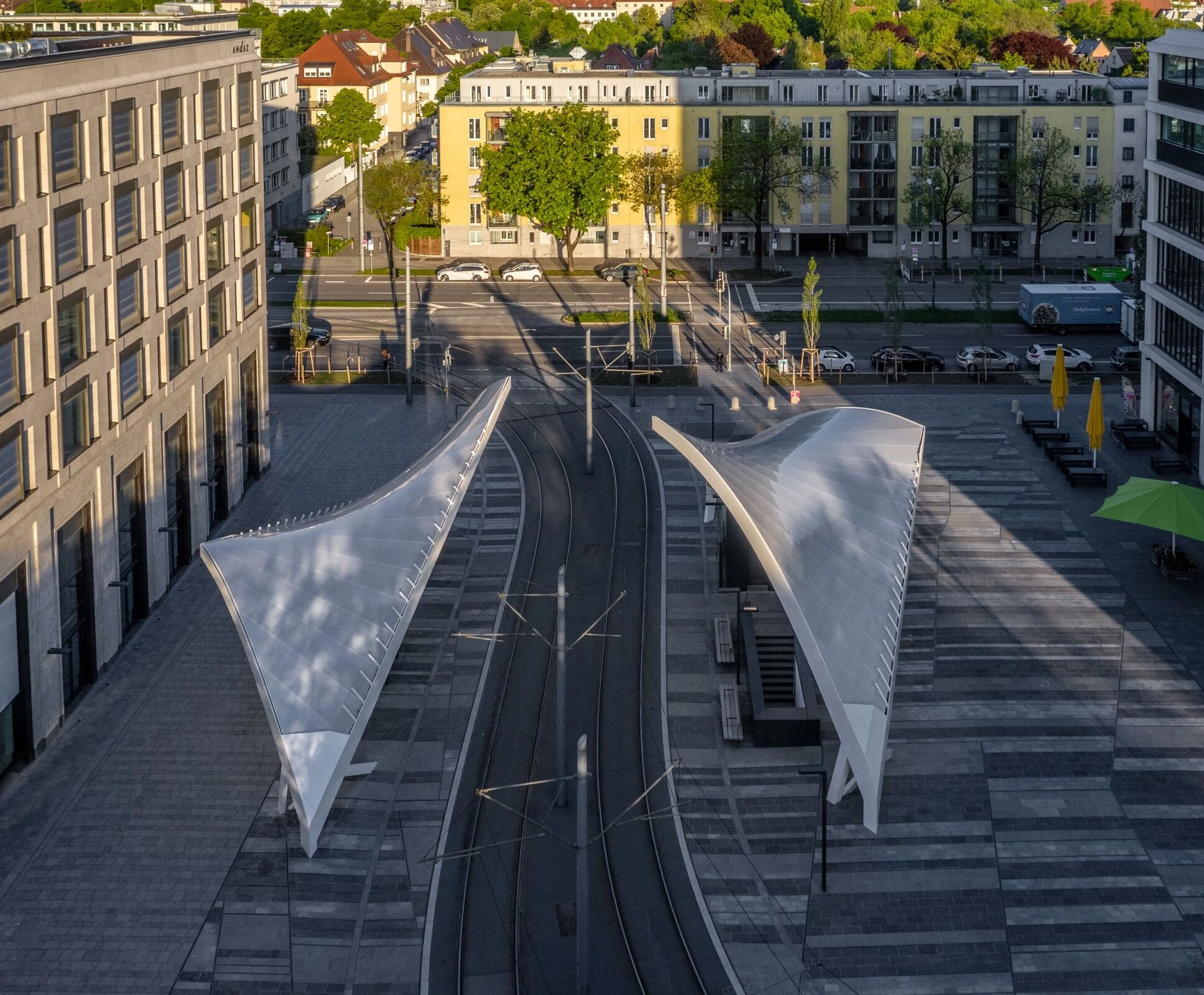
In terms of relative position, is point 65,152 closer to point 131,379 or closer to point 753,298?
point 131,379

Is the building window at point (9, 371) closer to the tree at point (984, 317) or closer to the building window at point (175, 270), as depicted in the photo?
the building window at point (175, 270)

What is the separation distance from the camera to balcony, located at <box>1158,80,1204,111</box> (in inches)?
2370

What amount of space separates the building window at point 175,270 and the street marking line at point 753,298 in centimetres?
4465

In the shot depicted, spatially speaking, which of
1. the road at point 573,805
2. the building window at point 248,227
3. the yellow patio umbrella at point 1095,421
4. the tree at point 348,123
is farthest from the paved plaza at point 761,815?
the tree at point 348,123

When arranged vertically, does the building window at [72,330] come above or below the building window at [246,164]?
below

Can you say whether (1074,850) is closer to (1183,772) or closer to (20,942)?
(1183,772)

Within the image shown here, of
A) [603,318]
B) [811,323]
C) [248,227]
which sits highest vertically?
[248,227]

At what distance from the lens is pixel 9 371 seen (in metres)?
38.4

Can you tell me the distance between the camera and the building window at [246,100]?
196 feet

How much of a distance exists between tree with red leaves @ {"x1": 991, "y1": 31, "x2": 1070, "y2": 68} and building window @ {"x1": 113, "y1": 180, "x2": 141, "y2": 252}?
129 meters

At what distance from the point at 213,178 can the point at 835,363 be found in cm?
3236

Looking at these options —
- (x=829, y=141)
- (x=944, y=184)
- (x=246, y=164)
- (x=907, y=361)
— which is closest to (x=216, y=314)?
(x=246, y=164)

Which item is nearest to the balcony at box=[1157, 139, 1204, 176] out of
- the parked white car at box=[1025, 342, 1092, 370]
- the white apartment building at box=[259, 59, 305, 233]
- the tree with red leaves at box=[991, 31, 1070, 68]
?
the parked white car at box=[1025, 342, 1092, 370]

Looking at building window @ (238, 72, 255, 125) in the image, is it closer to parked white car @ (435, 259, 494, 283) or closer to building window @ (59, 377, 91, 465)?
building window @ (59, 377, 91, 465)
